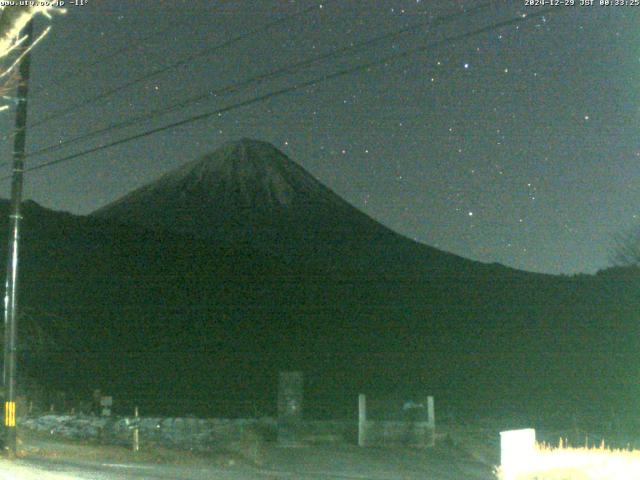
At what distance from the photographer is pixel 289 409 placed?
21.7 m

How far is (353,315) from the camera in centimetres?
4862

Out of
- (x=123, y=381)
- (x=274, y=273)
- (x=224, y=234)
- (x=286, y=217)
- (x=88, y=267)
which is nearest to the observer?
(x=123, y=381)

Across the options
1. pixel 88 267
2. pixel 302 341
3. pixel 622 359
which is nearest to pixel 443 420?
pixel 302 341

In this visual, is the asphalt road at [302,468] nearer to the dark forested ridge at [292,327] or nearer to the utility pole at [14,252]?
the utility pole at [14,252]

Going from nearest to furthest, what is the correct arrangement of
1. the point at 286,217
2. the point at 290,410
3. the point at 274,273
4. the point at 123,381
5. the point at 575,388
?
the point at 290,410 → the point at 123,381 → the point at 575,388 → the point at 274,273 → the point at 286,217

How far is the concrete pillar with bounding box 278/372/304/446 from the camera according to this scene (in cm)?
2148

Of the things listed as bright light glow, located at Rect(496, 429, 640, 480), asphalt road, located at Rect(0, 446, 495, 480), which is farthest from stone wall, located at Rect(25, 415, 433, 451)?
bright light glow, located at Rect(496, 429, 640, 480)

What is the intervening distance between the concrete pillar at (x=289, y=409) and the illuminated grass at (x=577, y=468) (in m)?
10.2

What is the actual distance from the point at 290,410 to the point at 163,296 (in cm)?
2538

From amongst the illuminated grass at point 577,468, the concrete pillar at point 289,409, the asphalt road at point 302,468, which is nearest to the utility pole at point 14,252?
the asphalt road at point 302,468

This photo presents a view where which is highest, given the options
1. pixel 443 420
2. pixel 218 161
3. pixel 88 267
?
pixel 218 161

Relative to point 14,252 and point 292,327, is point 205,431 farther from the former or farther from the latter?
point 292,327

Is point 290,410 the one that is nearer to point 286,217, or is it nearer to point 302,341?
point 302,341

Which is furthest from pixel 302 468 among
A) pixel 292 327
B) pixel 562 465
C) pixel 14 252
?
pixel 292 327
